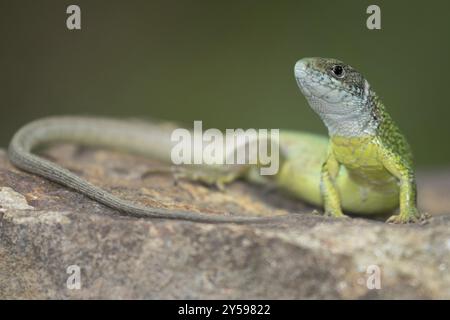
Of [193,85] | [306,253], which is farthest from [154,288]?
Result: [193,85]

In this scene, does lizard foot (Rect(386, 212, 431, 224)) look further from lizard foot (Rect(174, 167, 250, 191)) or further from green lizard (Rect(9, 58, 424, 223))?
lizard foot (Rect(174, 167, 250, 191))

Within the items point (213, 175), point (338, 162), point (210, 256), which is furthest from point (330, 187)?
Answer: point (210, 256)

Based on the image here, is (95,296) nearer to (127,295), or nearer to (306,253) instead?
(127,295)

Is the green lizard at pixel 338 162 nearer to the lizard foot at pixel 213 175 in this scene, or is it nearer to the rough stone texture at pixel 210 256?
the lizard foot at pixel 213 175

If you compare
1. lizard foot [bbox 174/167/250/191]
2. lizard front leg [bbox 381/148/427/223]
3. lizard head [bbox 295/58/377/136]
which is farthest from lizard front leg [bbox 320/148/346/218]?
lizard foot [bbox 174/167/250/191]

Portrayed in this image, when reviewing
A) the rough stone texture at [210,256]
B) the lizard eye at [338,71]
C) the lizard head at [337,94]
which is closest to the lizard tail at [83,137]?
the rough stone texture at [210,256]
